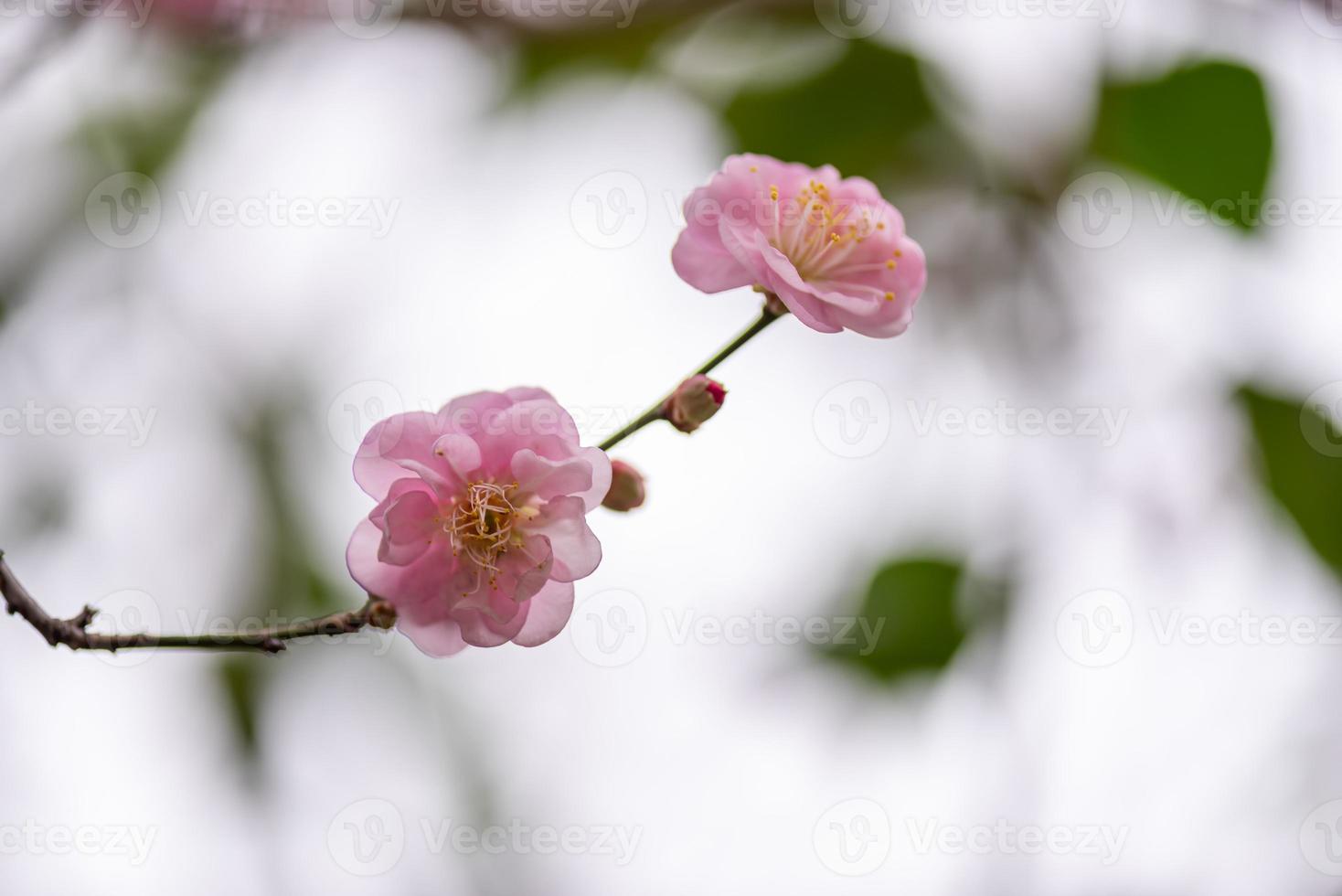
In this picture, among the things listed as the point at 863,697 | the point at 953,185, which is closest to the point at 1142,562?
the point at 863,697

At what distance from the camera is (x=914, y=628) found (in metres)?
1.53

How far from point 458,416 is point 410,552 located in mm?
91

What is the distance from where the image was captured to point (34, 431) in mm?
1399

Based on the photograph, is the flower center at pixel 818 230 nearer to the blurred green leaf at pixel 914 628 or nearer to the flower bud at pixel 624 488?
the flower bud at pixel 624 488

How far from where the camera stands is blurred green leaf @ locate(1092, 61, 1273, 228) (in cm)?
131

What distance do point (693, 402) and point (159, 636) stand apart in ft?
1.11

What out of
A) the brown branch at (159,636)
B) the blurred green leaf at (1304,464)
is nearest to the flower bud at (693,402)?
the brown branch at (159,636)

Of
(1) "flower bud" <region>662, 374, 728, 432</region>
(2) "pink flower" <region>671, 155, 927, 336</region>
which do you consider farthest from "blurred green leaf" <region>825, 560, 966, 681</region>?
(1) "flower bud" <region>662, 374, 728, 432</region>

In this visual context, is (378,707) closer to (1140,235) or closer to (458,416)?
(458,416)

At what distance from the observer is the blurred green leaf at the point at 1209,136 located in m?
1.31

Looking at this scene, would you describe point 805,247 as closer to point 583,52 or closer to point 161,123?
point 583,52

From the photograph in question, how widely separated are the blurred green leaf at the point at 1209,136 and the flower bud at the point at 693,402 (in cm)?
93

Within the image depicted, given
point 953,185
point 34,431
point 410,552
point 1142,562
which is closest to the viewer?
point 410,552

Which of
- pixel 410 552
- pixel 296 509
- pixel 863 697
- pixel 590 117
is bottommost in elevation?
pixel 863 697
